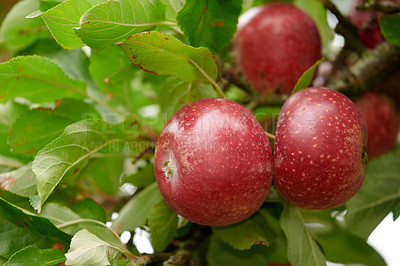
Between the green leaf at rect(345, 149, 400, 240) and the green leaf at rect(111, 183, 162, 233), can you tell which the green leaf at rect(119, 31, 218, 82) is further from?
the green leaf at rect(345, 149, 400, 240)

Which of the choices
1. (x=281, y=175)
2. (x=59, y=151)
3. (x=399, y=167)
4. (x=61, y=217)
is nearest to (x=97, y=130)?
(x=59, y=151)

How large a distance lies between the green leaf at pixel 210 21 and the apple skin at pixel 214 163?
0.59ft

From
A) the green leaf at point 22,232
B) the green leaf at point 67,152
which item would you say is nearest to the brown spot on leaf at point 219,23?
the green leaf at point 67,152

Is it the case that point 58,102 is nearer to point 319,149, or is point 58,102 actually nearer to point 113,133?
point 113,133

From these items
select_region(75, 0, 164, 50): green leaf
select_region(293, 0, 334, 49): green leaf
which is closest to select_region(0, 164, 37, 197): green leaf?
select_region(75, 0, 164, 50): green leaf

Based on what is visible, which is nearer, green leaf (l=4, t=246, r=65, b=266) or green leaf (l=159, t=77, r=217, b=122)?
green leaf (l=4, t=246, r=65, b=266)

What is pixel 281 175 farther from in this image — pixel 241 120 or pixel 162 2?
pixel 162 2

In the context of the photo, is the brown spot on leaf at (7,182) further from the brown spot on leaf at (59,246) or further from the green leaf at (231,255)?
the green leaf at (231,255)

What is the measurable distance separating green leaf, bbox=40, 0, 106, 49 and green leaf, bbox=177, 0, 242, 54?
173 mm

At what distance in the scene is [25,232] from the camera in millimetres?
934

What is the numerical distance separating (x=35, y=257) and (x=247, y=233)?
1.45ft

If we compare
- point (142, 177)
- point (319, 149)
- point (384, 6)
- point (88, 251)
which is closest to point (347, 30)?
point (384, 6)

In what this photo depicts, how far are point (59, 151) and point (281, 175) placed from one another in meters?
0.43

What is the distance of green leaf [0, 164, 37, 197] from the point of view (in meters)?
0.94
